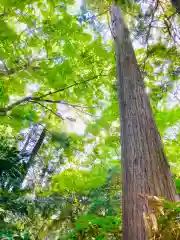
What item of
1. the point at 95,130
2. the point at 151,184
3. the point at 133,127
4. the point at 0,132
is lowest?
the point at 151,184

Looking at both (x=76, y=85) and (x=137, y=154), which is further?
(x=76, y=85)

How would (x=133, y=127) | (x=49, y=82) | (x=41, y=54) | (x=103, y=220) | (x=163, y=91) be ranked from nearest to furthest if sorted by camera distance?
(x=103, y=220) → (x=133, y=127) → (x=49, y=82) → (x=41, y=54) → (x=163, y=91)

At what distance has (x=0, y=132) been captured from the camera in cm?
590

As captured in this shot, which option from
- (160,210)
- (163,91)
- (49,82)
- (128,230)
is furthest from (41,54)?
(160,210)

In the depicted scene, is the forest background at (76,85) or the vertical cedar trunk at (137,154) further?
the forest background at (76,85)

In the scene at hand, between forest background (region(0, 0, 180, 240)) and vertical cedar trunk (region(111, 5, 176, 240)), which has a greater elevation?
forest background (region(0, 0, 180, 240))

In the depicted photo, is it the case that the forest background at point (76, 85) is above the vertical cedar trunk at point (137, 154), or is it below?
above

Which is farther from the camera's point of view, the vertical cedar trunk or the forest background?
the forest background

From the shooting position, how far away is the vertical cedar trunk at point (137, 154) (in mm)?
1833

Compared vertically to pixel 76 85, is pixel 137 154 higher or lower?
lower

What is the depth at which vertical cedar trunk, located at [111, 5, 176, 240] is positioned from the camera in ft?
6.01

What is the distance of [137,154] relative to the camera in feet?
7.14

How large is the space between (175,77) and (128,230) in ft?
9.95

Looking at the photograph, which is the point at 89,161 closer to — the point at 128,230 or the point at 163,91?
the point at 163,91
